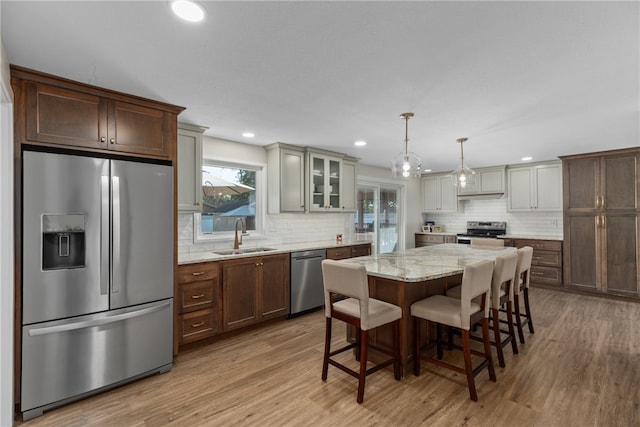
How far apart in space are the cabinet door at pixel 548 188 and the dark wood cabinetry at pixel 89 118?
19.5 ft

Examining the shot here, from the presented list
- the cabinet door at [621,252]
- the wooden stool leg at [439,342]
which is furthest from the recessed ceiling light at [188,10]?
the cabinet door at [621,252]

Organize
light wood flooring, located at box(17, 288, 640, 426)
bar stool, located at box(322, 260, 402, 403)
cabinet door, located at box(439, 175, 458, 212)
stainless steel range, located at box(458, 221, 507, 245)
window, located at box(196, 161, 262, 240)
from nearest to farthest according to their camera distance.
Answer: light wood flooring, located at box(17, 288, 640, 426)
bar stool, located at box(322, 260, 402, 403)
window, located at box(196, 161, 262, 240)
stainless steel range, located at box(458, 221, 507, 245)
cabinet door, located at box(439, 175, 458, 212)

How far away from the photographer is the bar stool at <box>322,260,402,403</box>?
7.24 ft

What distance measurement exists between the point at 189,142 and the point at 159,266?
1421mm

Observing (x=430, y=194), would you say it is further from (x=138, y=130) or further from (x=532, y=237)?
(x=138, y=130)

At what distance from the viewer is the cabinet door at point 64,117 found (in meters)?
2.13

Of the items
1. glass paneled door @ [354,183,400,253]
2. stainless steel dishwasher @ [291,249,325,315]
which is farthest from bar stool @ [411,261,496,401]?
glass paneled door @ [354,183,400,253]

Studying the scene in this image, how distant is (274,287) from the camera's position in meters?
3.72

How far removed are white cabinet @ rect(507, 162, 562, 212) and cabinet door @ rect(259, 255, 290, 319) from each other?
4.68 meters

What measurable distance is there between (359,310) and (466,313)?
0.76 metres

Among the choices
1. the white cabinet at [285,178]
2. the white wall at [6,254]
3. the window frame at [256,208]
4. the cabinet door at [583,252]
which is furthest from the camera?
the cabinet door at [583,252]

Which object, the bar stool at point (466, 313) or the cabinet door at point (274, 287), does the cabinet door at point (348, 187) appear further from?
the bar stool at point (466, 313)

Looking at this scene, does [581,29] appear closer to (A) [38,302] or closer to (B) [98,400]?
(A) [38,302]

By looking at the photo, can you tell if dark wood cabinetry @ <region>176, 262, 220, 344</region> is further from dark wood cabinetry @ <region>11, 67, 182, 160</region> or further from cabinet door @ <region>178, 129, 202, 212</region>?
dark wood cabinetry @ <region>11, 67, 182, 160</region>
